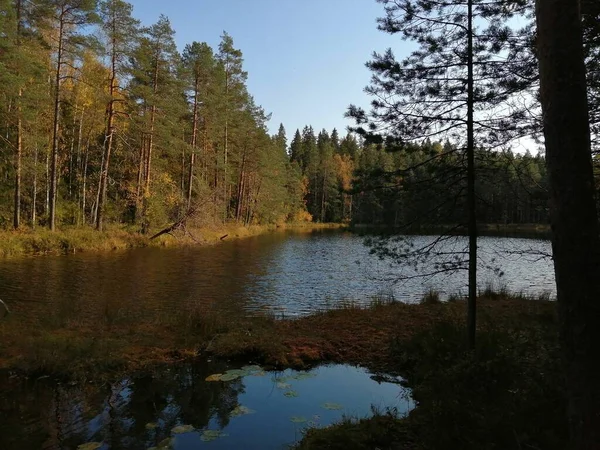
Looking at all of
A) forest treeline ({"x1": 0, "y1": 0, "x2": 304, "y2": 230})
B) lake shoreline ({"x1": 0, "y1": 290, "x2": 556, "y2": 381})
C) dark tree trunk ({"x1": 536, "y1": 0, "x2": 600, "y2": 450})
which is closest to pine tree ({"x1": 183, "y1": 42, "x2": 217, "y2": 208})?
forest treeline ({"x1": 0, "y1": 0, "x2": 304, "y2": 230})

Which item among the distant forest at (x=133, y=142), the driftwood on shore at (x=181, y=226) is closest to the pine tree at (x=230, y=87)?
the distant forest at (x=133, y=142)

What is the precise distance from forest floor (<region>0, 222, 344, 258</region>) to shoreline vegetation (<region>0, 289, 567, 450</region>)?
25.0 feet

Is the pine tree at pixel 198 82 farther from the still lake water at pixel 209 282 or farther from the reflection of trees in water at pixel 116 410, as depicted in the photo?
the reflection of trees in water at pixel 116 410

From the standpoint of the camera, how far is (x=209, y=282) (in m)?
16.2

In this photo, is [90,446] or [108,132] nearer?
[90,446]

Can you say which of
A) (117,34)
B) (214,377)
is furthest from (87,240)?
(214,377)

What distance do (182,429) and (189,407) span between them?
0.63 m

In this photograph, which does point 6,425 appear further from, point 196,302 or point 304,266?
point 304,266

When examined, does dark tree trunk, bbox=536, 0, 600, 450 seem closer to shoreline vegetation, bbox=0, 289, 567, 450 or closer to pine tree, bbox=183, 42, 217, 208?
shoreline vegetation, bbox=0, 289, 567, 450

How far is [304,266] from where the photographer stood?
72.6ft

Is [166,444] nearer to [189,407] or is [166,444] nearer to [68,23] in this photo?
[189,407]

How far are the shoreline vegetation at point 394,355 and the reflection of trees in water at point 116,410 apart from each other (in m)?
0.51

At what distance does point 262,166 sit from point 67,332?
144 feet

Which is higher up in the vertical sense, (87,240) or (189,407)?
(87,240)
